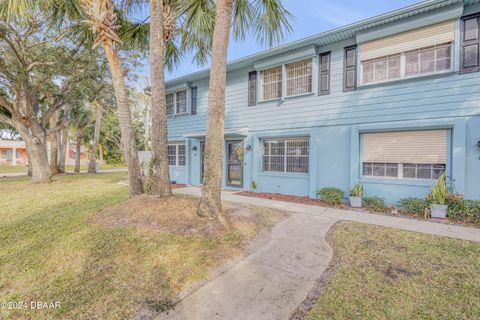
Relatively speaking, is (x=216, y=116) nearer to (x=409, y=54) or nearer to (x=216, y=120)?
(x=216, y=120)

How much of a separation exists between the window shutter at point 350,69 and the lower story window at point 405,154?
1.63 meters

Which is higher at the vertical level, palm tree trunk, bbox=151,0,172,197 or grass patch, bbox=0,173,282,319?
palm tree trunk, bbox=151,0,172,197

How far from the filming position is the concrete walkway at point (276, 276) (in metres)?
2.38

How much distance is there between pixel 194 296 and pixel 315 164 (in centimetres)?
613

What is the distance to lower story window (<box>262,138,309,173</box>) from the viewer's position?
8141 millimetres

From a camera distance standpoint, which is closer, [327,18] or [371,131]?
[371,131]

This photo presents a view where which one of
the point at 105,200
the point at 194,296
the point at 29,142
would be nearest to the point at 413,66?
the point at 194,296

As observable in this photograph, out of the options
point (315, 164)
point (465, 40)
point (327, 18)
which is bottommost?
point (315, 164)

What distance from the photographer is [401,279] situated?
9.59ft

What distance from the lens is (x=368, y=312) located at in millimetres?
2330

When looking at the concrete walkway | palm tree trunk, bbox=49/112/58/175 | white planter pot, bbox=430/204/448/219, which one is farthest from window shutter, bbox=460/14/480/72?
palm tree trunk, bbox=49/112/58/175

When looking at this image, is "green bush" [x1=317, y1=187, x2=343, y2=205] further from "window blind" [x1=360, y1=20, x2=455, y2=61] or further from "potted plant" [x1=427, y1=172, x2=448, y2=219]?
"window blind" [x1=360, y1=20, x2=455, y2=61]

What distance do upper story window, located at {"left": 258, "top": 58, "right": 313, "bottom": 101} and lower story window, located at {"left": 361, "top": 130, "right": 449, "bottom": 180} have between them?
2.80 metres

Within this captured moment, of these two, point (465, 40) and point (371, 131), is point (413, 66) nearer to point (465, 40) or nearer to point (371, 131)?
point (465, 40)
